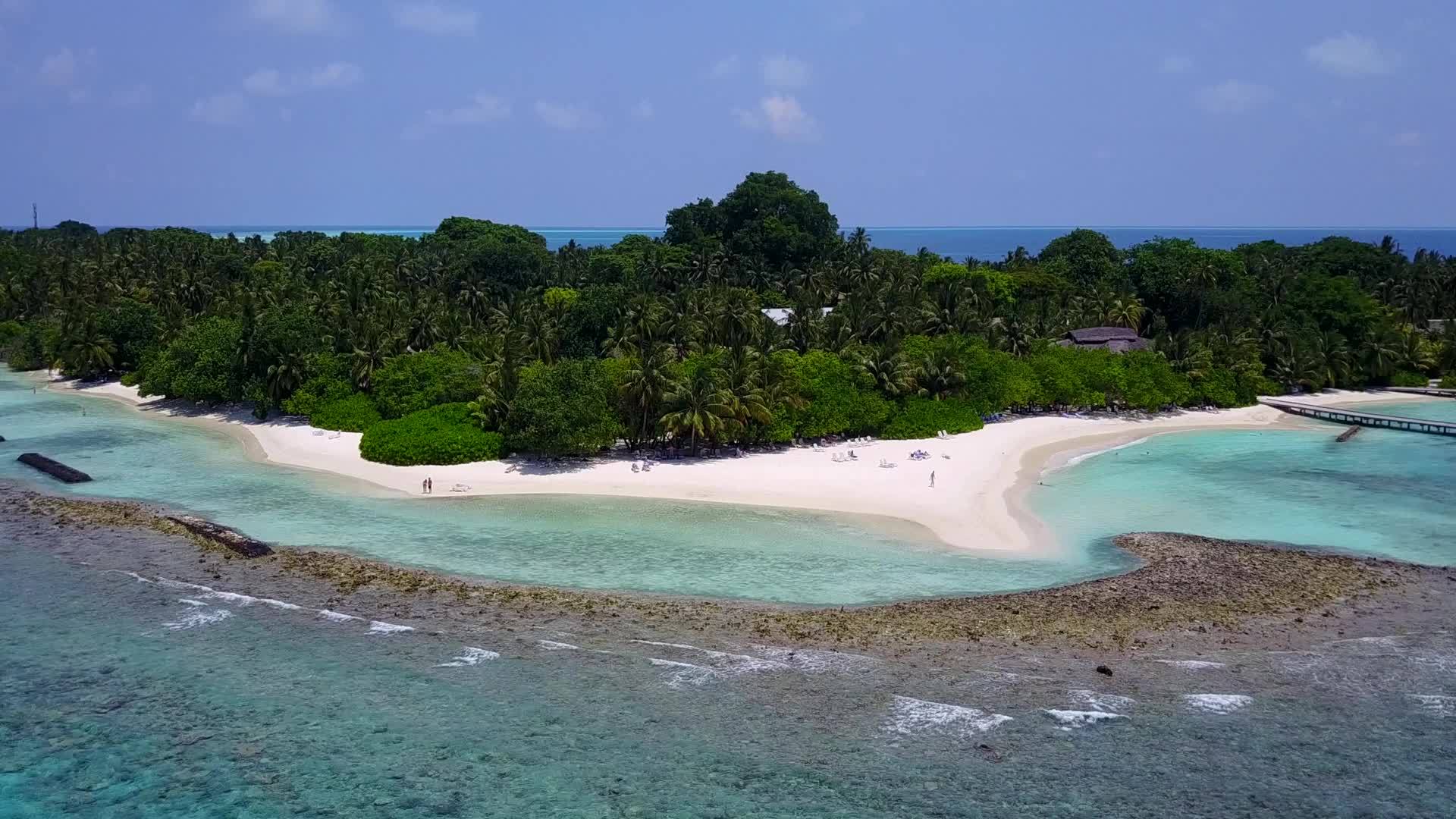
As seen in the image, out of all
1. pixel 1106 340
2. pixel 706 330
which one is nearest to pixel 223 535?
pixel 706 330

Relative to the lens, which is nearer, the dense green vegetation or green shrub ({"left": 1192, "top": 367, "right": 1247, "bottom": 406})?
the dense green vegetation

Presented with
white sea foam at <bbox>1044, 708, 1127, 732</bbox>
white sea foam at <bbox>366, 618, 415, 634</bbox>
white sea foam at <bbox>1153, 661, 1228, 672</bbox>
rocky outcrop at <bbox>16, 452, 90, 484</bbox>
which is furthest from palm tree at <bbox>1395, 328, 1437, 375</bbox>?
rocky outcrop at <bbox>16, 452, 90, 484</bbox>

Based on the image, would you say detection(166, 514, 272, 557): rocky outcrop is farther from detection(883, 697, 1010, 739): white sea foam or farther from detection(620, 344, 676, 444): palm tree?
detection(883, 697, 1010, 739): white sea foam

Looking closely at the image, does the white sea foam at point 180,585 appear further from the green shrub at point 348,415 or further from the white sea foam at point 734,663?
the green shrub at point 348,415

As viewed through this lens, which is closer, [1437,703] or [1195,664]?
[1437,703]

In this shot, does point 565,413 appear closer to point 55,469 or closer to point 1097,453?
point 55,469

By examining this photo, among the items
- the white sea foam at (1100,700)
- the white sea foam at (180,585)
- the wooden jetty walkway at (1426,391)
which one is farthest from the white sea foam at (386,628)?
the wooden jetty walkway at (1426,391)
